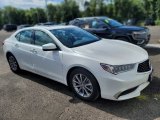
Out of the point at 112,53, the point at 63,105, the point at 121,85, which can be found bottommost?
the point at 63,105

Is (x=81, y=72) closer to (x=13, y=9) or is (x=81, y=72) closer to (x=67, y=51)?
(x=67, y=51)

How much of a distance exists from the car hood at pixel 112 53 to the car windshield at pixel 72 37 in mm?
266

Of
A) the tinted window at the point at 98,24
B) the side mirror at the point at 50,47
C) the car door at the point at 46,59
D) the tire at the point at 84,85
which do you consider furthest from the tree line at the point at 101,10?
the tire at the point at 84,85

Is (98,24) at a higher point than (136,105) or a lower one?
higher

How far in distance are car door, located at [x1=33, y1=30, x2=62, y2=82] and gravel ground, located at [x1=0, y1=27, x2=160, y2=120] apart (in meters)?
0.46

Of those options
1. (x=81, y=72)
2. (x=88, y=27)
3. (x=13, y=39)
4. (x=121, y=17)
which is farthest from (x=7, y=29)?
(x=81, y=72)

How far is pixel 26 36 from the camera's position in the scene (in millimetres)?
6484

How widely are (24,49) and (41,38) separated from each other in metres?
0.73

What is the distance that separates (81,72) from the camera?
4711 millimetres

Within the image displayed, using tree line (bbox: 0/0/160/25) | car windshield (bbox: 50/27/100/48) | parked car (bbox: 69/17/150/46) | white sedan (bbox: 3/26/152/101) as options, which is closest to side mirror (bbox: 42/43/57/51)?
white sedan (bbox: 3/26/152/101)

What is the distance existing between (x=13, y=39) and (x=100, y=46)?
122 inches

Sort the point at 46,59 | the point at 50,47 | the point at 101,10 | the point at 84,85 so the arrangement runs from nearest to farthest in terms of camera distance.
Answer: the point at 84,85, the point at 50,47, the point at 46,59, the point at 101,10

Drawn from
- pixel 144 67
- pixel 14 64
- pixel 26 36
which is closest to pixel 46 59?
Result: pixel 26 36

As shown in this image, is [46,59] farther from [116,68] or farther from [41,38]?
[116,68]
